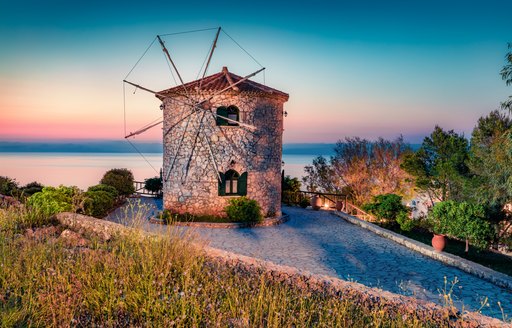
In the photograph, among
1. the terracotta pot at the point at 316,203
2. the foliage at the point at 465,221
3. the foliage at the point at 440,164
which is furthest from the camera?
the foliage at the point at 440,164

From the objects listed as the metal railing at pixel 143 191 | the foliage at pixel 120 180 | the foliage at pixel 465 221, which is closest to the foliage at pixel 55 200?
the foliage at pixel 120 180

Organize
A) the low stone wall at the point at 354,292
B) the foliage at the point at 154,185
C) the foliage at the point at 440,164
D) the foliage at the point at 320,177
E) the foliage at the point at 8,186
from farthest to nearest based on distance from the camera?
1. the foliage at the point at 320,177
2. the foliage at the point at 154,185
3. the foliage at the point at 440,164
4. the foliage at the point at 8,186
5. the low stone wall at the point at 354,292

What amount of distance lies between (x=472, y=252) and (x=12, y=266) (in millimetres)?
13328

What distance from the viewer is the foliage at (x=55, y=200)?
1106cm

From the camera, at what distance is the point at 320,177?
32.7 m

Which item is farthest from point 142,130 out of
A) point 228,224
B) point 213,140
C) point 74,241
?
point 74,241

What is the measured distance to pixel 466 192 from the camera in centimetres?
1653

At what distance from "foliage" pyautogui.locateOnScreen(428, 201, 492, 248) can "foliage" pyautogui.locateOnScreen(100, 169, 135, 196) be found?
17648 mm

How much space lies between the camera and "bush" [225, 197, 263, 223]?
48.0 feet

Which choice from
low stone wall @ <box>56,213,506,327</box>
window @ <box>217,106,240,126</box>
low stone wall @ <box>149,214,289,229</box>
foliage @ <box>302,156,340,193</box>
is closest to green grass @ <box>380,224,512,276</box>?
low stone wall @ <box>149,214,289,229</box>

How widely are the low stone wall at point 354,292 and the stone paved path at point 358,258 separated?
Result: 1.74ft

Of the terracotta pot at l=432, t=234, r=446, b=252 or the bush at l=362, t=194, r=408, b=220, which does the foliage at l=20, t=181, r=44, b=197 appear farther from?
the terracotta pot at l=432, t=234, r=446, b=252

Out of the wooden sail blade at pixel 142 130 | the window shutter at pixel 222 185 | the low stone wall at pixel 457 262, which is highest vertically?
the wooden sail blade at pixel 142 130

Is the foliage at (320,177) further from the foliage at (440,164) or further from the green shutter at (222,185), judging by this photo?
the green shutter at (222,185)
